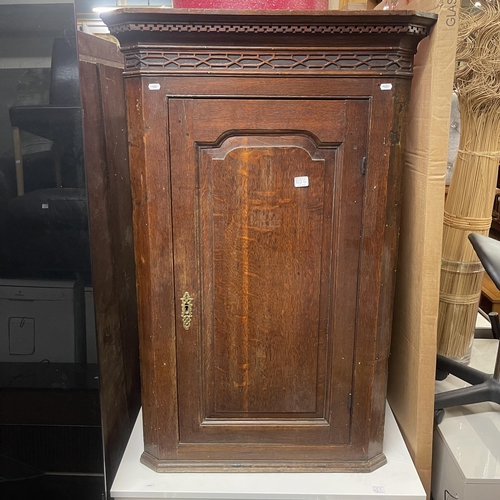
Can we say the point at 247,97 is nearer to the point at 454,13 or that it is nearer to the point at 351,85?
the point at 351,85

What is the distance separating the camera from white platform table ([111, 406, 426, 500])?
118cm

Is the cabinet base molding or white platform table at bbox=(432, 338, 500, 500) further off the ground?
the cabinet base molding

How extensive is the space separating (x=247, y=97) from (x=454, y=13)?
0.46 meters

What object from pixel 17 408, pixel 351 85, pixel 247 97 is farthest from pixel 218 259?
pixel 17 408

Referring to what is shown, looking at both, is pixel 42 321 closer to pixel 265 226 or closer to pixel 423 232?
pixel 265 226

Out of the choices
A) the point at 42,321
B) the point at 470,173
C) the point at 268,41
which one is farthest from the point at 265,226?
the point at 470,173

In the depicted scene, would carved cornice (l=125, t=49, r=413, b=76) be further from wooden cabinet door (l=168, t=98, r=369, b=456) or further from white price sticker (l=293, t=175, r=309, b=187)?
white price sticker (l=293, t=175, r=309, b=187)

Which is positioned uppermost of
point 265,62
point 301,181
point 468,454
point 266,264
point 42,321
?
point 265,62

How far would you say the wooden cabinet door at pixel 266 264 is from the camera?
1061mm

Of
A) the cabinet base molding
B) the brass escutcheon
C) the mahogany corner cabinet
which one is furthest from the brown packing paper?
the brass escutcheon

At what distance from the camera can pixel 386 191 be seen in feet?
3.59

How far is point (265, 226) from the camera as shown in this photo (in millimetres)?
1120

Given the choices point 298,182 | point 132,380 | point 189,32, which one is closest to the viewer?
point 189,32

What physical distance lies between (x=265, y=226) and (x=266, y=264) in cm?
9
